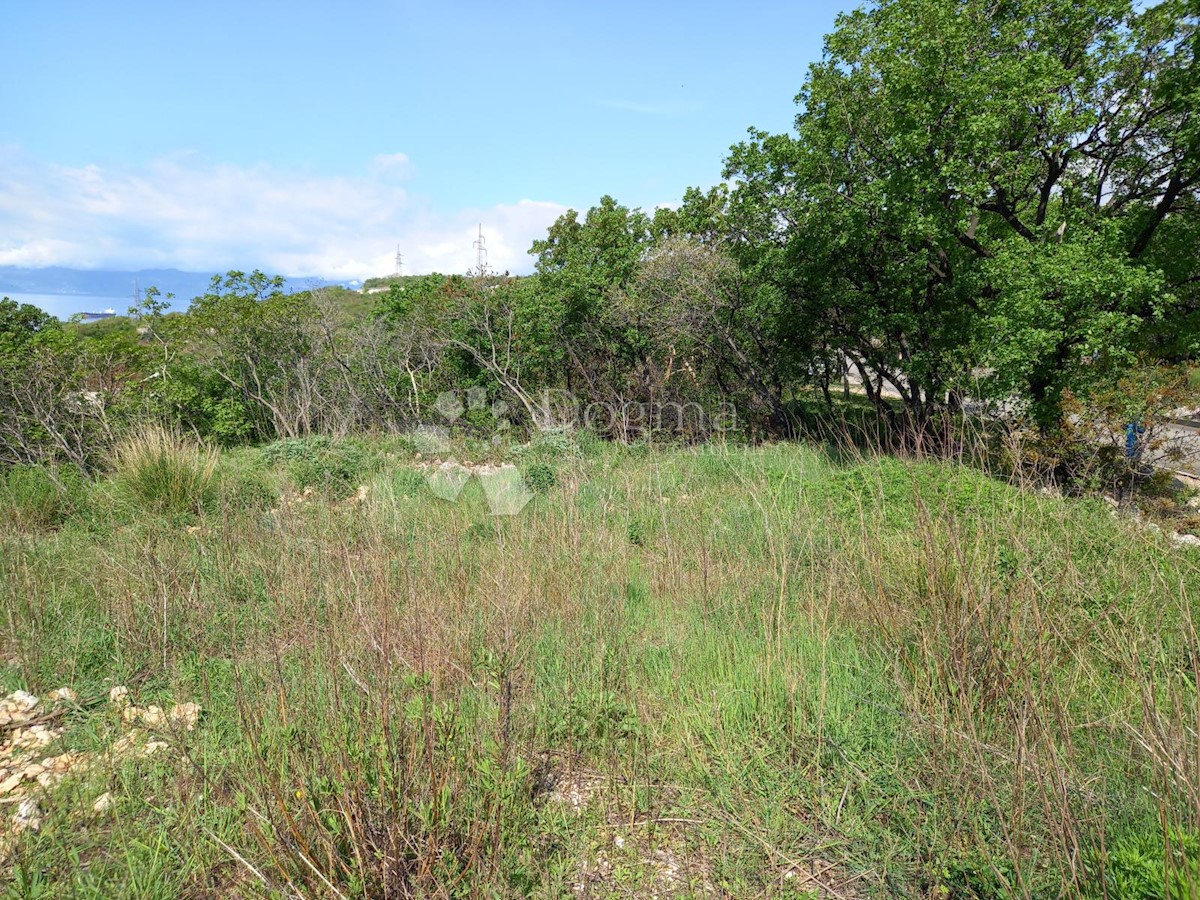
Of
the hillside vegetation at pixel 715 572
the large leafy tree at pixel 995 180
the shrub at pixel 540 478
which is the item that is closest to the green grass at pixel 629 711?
the hillside vegetation at pixel 715 572

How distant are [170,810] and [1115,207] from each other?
11.0m

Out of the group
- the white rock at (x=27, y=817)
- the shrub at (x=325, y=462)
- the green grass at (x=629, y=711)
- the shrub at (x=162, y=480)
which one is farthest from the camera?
the shrub at (x=325, y=462)

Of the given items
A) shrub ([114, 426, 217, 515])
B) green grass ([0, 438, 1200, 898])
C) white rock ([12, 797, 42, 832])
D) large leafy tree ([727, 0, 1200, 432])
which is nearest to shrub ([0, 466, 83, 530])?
shrub ([114, 426, 217, 515])

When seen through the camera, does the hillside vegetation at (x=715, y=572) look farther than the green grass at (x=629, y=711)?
Yes

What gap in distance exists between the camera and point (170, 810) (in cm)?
206

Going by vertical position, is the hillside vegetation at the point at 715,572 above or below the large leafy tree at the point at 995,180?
below

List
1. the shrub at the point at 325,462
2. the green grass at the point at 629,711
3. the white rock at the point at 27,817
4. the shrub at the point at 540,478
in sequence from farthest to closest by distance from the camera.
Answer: the shrub at the point at 325,462
the shrub at the point at 540,478
the white rock at the point at 27,817
the green grass at the point at 629,711

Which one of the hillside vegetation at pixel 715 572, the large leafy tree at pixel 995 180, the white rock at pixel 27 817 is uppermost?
the large leafy tree at pixel 995 180

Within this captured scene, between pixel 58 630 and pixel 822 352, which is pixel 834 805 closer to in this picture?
pixel 58 630

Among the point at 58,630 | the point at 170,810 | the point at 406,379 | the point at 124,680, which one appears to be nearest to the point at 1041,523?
the point at 170,810

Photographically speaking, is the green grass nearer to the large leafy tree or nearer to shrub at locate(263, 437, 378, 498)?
shrub at locate(263, 437, 378, 498)

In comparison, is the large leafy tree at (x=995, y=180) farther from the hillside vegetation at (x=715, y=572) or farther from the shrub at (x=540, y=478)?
the shrub at (x=540, y=478)

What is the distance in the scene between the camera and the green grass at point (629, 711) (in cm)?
184

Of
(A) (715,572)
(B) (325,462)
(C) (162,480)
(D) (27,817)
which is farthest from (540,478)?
(D) (27,817)
